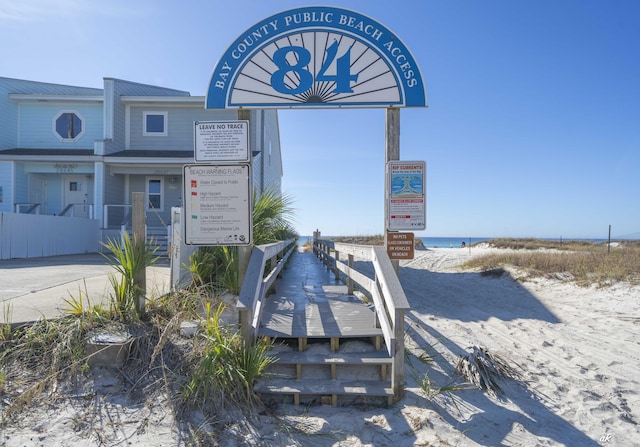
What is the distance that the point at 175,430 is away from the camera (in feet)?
11.1

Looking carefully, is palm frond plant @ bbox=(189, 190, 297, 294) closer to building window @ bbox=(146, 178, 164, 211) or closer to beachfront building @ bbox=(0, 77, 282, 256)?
beachfront building @ bbox=(0, 77, 282, 256)

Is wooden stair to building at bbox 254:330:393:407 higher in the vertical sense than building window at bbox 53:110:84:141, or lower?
lower

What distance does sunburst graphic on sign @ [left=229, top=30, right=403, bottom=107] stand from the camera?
18.1ft

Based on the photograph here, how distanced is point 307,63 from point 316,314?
140 inches

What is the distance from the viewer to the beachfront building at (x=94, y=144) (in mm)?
17016

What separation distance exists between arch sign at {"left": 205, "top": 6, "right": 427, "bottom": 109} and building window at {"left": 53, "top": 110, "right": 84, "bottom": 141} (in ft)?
54.3

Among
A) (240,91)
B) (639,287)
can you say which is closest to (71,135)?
(240,91)

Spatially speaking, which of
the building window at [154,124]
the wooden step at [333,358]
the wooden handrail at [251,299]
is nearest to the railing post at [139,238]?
the wooden handrail at [251,299]

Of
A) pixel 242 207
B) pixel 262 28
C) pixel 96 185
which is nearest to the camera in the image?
pixel 242 207

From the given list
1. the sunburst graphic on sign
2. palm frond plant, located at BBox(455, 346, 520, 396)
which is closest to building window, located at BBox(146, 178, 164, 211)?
the sunburst graphic on sign

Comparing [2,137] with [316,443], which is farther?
[2,137]

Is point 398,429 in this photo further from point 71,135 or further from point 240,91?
point 71,135

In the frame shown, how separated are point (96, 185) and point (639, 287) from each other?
60.4 ft

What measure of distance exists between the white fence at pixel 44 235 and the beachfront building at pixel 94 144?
1.31 metres
